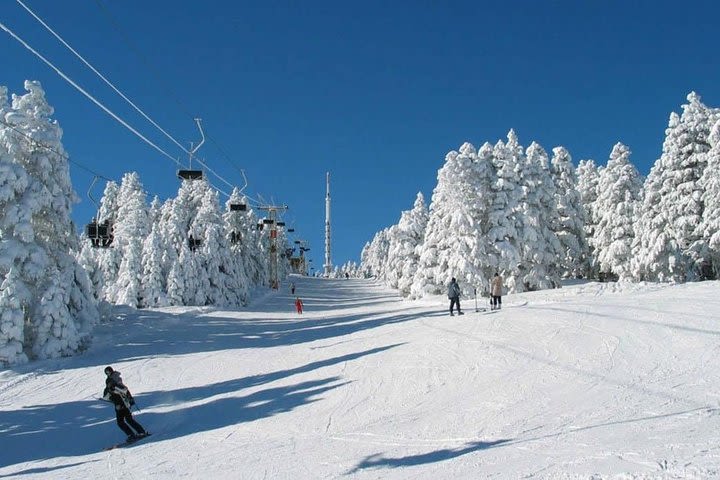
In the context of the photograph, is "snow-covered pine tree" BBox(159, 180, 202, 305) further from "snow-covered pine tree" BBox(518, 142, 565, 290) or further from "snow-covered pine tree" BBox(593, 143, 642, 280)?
"snow-covered pine tree" BBox(593, 143, 642, 280)

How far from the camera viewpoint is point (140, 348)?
25.5 meters

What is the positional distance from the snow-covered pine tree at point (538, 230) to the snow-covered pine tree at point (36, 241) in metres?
28.4

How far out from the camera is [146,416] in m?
15.1

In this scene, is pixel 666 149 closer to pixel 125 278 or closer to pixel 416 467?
pixel 416 467

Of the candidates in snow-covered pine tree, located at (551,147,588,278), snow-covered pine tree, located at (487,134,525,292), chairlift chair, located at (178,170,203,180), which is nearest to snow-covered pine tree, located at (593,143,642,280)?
snow-covered pine tree, located at (551,147,588,278)

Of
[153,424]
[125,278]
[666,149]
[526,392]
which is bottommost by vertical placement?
[153,424]

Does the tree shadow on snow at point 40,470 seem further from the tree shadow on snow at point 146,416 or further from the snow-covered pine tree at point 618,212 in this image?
the snow-covered pine tree at point 618,212

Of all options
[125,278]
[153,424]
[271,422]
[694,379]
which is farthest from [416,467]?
[125,278]

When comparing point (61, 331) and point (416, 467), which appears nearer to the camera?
point (416, 467)

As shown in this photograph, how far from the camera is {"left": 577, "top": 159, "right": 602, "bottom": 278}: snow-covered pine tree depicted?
165 ft

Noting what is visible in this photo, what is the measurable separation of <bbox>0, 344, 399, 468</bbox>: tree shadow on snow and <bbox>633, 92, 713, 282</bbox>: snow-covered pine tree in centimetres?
2773

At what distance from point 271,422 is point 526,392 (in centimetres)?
616

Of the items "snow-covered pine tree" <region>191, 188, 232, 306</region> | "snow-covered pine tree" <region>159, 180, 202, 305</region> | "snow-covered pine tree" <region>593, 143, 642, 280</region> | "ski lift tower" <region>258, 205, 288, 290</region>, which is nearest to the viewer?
"snow-covered pine tree" <region>593, 143, 642, 280</region>

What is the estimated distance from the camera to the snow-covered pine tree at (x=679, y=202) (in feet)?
113
